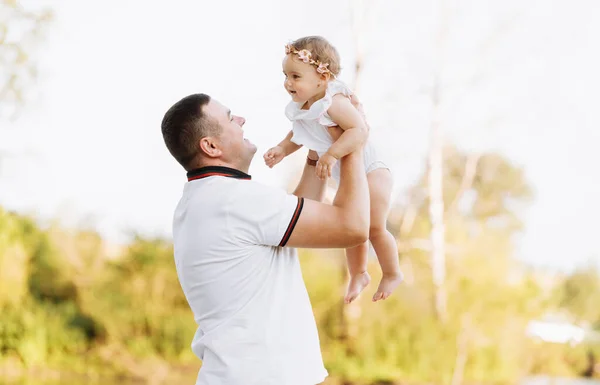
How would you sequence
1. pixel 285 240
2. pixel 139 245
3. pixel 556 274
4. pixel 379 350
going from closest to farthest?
1. pixel 285 240
2. pixel 379 350
3. pixel 139 245
4. pixel 556 274

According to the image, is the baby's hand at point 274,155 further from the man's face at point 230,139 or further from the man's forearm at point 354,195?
the man's forearm at point 354,195

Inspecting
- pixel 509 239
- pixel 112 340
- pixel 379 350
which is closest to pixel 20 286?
pixel 112 340

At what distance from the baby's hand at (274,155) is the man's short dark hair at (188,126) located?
0.95ft

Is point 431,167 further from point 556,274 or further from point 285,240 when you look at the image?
point 285,240

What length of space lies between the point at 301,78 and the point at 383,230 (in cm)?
42

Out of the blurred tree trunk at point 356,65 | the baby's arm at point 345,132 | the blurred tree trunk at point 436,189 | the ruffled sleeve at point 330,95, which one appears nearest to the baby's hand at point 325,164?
the baby's arm at point 345,132

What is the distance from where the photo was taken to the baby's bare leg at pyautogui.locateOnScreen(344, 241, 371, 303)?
5.97 feet

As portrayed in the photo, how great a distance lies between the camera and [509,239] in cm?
873

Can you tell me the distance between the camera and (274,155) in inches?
71.4

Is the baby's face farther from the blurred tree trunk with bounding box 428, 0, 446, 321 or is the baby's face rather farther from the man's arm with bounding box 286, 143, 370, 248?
the blurred tree trunk with bounding box 428, 0, 446, 321

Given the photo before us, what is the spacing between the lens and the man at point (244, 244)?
1.46m

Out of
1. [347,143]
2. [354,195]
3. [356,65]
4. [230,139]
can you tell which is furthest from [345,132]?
[356,65]

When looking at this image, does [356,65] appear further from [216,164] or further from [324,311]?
[216,164]

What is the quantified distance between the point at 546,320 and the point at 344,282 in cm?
285
